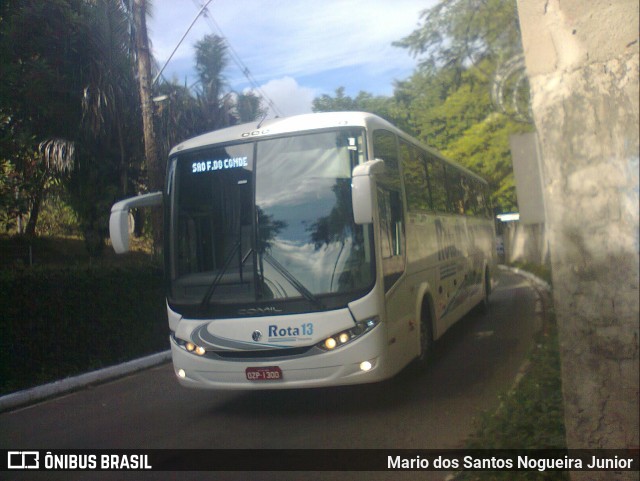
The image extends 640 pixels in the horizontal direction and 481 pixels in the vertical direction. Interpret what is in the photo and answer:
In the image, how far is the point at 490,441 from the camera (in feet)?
18.6

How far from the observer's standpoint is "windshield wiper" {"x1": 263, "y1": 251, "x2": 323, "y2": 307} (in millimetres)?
7457

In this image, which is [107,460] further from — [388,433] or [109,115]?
[109,115]

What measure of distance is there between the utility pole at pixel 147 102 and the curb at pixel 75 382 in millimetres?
2825

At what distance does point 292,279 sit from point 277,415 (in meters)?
1.69

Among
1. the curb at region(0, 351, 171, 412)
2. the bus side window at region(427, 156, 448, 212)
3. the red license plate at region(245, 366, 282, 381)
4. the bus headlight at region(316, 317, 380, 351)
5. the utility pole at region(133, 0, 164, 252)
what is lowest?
the curb at region(0, 351, 171, 412)

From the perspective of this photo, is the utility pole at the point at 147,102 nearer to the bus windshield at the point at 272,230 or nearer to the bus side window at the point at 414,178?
the bus side window at the point at 414,178

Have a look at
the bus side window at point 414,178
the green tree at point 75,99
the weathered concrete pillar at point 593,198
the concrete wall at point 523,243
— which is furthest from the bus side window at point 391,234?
the concrete wall at point 523,243

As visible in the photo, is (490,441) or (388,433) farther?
(388,433)

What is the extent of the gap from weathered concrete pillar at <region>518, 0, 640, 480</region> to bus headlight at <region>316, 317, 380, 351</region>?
310cm

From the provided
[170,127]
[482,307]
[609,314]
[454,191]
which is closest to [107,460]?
[609,314]

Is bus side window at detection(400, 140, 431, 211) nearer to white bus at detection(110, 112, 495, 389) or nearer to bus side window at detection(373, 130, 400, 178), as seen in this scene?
bus side window at detection(373, 130, 400, 178)

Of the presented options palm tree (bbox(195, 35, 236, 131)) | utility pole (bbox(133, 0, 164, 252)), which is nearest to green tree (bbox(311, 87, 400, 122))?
palm tree (bbox(195, 35, 236, 131))

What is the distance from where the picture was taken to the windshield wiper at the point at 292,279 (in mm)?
7457

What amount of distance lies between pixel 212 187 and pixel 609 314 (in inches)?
195
